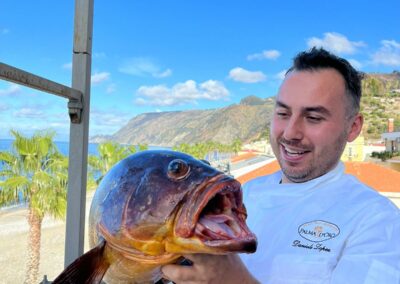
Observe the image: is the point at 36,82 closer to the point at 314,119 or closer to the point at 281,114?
the point at 281,114

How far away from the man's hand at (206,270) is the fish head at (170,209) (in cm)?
7

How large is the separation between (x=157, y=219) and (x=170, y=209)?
4 centimetres

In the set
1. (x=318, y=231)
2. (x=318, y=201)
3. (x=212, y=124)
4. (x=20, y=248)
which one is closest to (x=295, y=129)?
(x=318, y=201)

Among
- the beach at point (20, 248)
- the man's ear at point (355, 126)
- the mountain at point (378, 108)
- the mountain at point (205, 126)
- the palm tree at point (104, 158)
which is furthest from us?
the mountain at point (205, 126)

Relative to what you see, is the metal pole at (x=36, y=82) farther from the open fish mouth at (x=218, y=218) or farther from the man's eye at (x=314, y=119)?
the man's eye at (x=314, y=119)

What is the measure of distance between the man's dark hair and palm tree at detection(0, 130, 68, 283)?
376 inches

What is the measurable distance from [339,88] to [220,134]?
4210 inches

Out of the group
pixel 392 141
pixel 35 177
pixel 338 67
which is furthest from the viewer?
pixel 392 141

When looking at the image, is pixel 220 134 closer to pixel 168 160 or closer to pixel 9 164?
pixel 9 164

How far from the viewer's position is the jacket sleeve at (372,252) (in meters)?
1.21

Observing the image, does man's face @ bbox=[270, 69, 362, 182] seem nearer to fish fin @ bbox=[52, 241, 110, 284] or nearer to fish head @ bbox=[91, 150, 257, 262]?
fish head @ bbox=[91, 150, 257, 262]

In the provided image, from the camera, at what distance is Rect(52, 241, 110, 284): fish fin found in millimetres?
879

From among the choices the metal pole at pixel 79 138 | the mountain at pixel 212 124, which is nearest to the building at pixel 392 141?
the metal pole at pixel 79 138

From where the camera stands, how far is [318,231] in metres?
1.39
